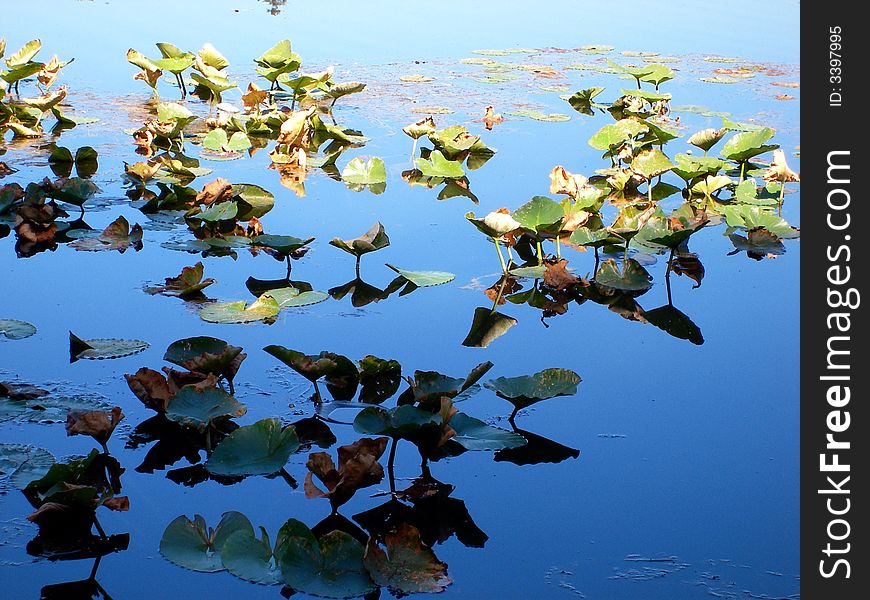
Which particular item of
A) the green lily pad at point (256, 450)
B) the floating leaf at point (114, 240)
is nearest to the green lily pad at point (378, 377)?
the green lily pad at point (256, 450)

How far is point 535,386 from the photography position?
2.12m

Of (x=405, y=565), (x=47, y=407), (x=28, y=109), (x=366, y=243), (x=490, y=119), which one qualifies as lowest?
(x=405, y=565)

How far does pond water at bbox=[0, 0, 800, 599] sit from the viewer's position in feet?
5.58

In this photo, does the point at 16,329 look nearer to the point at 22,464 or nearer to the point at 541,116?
the point at 22,464

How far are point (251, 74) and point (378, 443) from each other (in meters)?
4.40

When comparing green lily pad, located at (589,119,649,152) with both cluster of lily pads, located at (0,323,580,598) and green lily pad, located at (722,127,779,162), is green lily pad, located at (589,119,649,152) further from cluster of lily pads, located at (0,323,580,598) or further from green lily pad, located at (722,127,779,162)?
cluster of lily pads, located at (0,323,580,598)

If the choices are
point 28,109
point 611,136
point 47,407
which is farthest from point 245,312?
point 28,109

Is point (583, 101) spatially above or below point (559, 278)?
above

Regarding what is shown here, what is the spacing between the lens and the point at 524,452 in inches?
79.8

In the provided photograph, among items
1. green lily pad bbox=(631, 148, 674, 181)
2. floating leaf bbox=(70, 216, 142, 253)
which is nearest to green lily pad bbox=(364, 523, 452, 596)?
floating leaf bbox=(70, 216, 142, 253)

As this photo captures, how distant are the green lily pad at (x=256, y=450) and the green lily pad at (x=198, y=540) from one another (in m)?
0.18
